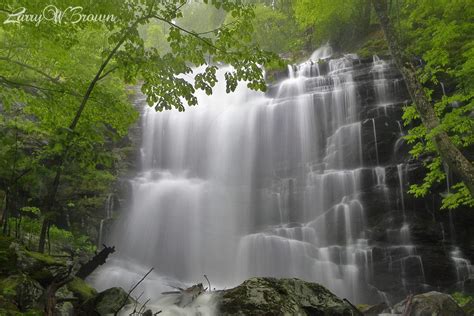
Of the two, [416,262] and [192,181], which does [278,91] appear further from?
[416,262]

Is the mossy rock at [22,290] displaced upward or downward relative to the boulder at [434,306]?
upward

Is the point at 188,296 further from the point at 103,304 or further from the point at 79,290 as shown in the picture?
the point at 79,290

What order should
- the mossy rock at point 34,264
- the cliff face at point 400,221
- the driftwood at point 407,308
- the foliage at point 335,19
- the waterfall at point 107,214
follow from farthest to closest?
the foliage at point 335,19
the waterfall at point 107,214
the cliff face at point 400,221
the driftwood at point 407,308
the mossy rock at point 34,264

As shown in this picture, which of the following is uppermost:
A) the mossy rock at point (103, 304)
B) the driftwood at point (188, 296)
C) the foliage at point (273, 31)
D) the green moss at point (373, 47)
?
the foliage at point (273, 31)

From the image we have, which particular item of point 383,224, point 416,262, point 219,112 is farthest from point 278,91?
point 416,262

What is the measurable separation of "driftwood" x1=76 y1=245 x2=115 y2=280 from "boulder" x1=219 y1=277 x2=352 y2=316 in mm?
2758

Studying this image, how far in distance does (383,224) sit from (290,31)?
716 inches

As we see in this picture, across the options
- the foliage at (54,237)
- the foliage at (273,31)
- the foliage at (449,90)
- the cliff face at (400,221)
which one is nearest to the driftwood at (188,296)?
the foliage at (54,237)

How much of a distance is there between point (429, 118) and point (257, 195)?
8648 mm

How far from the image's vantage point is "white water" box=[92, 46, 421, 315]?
38.4ft

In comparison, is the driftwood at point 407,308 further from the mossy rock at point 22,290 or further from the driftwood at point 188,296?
the mossy rock at point 22,290

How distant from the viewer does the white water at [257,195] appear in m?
11.7

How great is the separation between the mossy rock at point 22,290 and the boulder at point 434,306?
6.10 metres

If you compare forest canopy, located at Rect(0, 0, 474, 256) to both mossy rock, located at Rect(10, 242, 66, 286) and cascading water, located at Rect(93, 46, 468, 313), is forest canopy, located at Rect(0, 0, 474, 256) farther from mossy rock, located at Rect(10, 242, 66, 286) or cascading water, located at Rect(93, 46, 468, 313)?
cascading water, located at Rect(93, 46, 468, 313)
